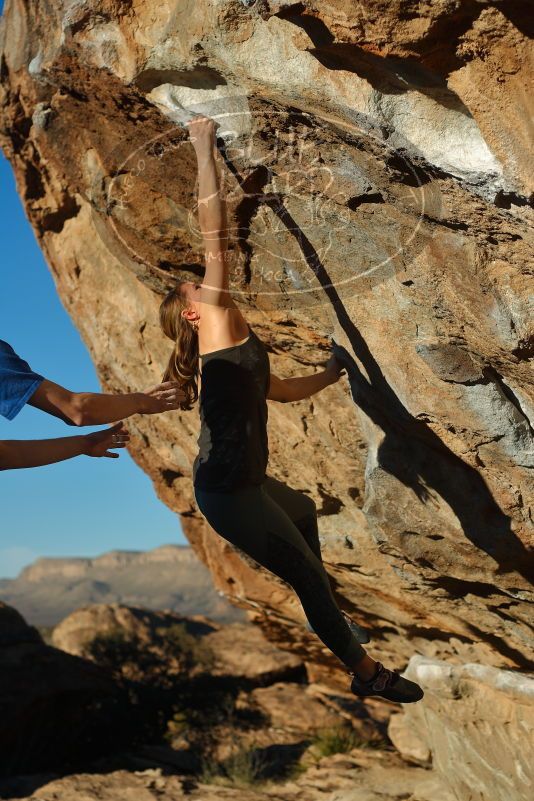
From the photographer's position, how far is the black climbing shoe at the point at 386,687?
3.54 meters

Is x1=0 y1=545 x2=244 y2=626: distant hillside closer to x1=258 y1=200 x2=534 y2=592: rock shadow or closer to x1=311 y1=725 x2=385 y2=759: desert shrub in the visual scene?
x1=311 y1=725 x2=385 y2=759: desert shrub

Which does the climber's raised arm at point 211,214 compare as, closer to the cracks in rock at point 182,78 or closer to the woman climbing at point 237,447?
the woman climbing at point 237,447

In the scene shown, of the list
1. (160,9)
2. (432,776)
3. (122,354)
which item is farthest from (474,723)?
(160,9)

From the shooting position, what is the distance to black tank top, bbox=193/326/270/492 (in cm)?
335

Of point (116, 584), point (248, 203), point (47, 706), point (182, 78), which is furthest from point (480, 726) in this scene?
point (116, 584)

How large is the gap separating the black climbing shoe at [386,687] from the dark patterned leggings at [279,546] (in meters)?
0.12

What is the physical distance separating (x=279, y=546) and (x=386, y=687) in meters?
0.79

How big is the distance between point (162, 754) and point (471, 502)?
6515mm

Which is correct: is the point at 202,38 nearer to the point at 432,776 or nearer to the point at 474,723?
the point at 474,723

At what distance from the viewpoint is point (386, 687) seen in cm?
355

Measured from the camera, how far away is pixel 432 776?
6.89 meters

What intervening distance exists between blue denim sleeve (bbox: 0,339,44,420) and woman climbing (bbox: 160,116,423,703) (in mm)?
743

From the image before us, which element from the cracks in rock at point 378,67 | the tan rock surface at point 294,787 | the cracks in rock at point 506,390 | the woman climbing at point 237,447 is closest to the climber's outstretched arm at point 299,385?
the woman climbing at point 237,447

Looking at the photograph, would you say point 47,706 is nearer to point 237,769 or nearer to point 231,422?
point 237,769
